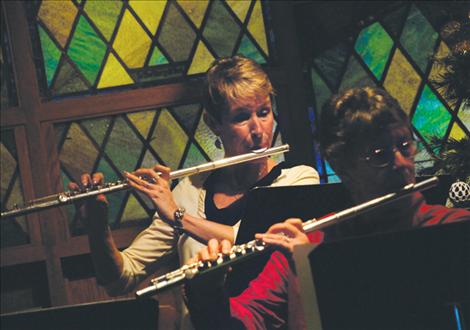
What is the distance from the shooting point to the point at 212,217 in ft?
8.41

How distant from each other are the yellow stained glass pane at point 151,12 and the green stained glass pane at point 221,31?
22 centimetres

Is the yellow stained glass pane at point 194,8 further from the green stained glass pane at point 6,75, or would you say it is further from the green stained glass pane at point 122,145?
the green stained glass pane at point 6,75

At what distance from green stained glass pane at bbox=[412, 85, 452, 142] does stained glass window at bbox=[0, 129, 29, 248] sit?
69.7 inches

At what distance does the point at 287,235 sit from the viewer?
1.77 metres

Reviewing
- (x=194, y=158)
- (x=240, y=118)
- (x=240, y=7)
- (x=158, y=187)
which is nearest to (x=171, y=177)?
→ (x=158, y=187)

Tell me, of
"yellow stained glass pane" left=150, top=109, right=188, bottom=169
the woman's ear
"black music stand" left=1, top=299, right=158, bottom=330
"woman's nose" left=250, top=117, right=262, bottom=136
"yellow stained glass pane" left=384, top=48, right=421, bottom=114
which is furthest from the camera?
"yellow stained glass pane" left=150, top=109, right=188, bottom=169

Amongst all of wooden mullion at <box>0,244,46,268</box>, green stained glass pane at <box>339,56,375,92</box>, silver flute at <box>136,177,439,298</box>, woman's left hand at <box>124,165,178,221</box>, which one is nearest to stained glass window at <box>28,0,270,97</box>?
green stained glass pane at <box>339,56,375,92</box>

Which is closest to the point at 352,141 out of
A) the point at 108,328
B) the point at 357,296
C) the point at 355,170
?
the point at 355,170

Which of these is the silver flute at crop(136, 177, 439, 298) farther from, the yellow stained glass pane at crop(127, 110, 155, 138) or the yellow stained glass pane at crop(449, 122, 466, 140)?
the yellow stained glass pane at crop(127, 110, 155, 138)

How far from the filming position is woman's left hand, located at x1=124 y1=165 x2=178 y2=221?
256 centimetres

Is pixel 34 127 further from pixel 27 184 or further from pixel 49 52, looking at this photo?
pixel 49 52

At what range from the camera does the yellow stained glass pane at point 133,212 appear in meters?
3.60

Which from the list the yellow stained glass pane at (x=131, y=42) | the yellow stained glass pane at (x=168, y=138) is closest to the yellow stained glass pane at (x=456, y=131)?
the yellow stained glass pane at (x=168, y=138)

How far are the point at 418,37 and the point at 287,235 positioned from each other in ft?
6.53
